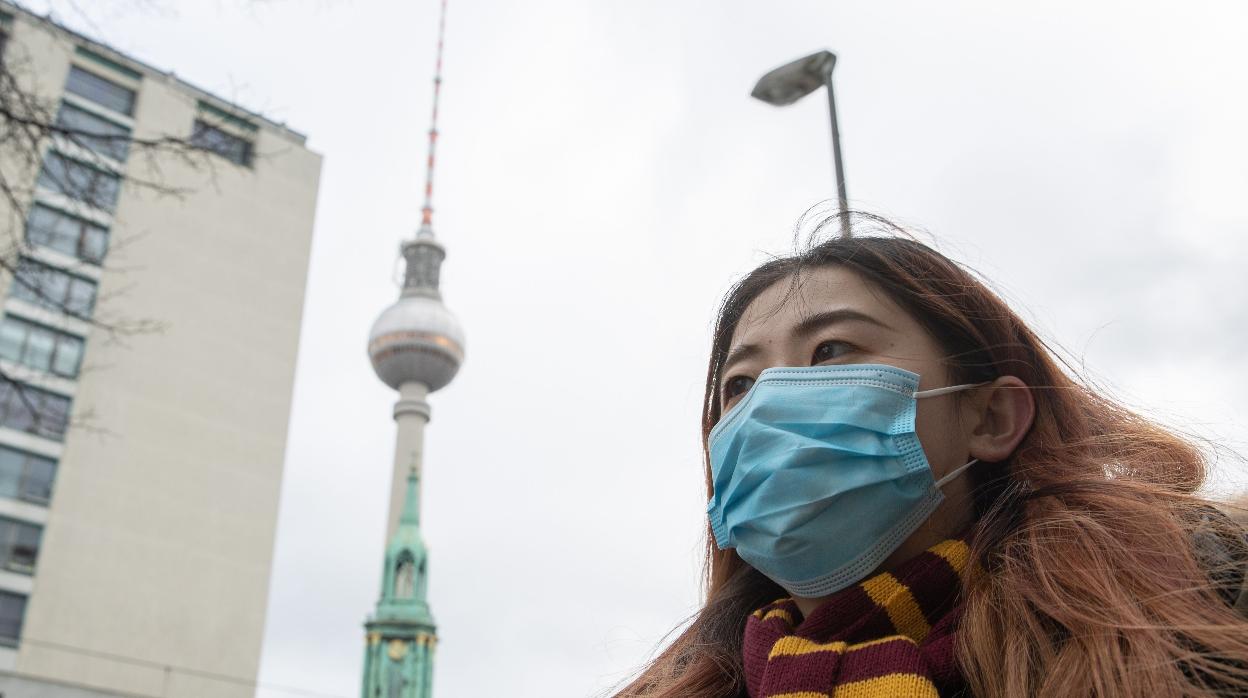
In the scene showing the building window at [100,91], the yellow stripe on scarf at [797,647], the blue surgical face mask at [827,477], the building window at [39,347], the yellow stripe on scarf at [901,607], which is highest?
the building window at [100,91]

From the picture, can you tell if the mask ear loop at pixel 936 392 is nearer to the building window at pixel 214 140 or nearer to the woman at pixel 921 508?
the woman at pixel 921 508

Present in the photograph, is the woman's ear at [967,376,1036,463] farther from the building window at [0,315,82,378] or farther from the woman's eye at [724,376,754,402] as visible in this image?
the building window at [0,315,82,378]

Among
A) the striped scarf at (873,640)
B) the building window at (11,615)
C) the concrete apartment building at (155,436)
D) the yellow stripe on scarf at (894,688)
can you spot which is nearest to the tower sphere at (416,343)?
the concrete apartment building at (155,436)

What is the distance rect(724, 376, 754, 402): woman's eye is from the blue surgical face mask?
0.14m

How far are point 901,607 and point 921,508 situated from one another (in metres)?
0.32

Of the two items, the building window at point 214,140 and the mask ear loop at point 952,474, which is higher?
the building window at point 214,140

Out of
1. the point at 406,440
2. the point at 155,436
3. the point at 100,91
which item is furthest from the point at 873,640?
the point at 406,440

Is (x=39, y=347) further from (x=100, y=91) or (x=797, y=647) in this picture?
(x=797, y=647)

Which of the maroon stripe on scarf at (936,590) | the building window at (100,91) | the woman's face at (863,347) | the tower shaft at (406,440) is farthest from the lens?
the tower shaft at (406,440)

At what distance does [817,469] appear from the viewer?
269cm

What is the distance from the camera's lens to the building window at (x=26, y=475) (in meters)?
41.6

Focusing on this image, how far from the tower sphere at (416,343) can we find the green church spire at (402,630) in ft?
47.8

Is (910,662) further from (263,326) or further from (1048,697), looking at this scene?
(263,326)

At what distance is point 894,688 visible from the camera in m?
2.14
